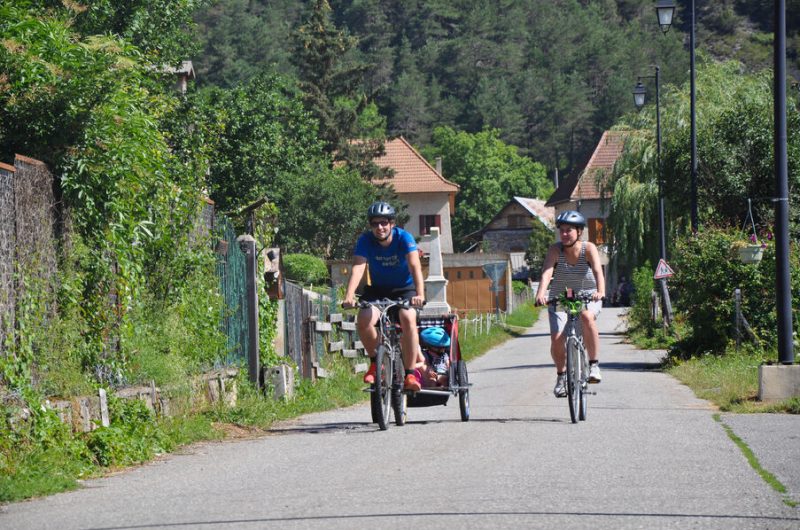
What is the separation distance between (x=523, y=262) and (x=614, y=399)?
91483 millimetres

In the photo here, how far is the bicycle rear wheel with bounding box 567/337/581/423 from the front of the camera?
39.1 feet

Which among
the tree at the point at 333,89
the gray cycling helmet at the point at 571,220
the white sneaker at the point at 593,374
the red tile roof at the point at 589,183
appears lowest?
the white sneaker at the point at 593,374

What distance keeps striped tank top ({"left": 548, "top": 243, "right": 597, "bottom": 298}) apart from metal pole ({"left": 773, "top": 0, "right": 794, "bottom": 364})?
326 cm

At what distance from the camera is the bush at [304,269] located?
56.1 metres

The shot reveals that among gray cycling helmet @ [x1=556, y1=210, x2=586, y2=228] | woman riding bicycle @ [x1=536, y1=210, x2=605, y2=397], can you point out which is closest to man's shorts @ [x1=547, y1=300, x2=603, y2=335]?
woman riding bicycle @ [x1=536, y1=210, x2=605, y2=397]

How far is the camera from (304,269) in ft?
185

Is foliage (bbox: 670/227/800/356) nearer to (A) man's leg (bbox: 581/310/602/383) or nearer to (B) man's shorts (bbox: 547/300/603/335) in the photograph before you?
A: (A) man's leg (bbox: 581/310/602/383)

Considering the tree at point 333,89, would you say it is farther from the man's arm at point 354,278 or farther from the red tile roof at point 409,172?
the man's arm at point 354,278

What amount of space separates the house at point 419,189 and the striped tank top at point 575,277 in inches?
3114

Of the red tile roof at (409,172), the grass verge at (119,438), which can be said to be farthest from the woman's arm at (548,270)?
the red tile roof at (409,172)

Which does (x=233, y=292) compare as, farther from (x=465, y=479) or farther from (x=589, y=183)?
(x=589, y=183)

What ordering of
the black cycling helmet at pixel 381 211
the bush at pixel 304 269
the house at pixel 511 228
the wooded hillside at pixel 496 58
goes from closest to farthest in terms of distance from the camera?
1. the black cycling helmet at pixel 381 211
2. the bush at pixel 304 269
3. the house at pixel 511 228
4. the wooded hillside at pixel 496 58

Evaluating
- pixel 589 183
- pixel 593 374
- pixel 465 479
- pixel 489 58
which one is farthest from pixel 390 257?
pixel 489 58

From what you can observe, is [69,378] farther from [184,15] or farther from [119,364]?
[184,15]
